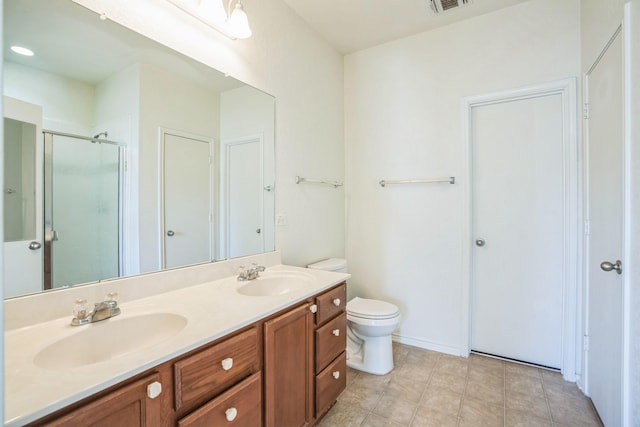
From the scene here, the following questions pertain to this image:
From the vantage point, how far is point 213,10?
1.46m

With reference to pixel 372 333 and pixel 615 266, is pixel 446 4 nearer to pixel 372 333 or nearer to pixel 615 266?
pixel 615 266

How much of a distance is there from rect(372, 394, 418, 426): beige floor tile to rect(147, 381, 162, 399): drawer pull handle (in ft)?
4.56

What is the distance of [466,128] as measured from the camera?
2.33m

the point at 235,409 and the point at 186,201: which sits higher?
the point at 186,201

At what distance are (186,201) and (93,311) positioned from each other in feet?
2.12

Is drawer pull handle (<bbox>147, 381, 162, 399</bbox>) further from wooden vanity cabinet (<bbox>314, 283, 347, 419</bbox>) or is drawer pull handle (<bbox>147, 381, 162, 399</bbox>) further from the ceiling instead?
the ceiling

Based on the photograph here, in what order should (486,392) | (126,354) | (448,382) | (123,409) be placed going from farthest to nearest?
(448,382)
(486,392)
(126,354)
(123,409)

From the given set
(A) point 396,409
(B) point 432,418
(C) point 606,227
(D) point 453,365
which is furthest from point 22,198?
(D) point 453,365

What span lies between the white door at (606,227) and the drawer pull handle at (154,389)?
6.07 ft

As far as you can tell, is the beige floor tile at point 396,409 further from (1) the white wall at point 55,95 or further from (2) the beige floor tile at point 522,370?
(1) the white wall at point 55,95

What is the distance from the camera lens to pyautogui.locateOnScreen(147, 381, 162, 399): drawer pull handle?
793 millimetres

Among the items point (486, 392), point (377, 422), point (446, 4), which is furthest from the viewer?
point (446, 4)

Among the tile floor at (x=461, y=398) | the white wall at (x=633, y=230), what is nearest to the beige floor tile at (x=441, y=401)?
the tile floor at (x=461, y=398)

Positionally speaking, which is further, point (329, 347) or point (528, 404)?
point (528, 404)
